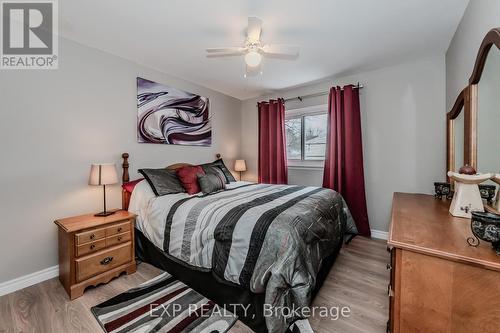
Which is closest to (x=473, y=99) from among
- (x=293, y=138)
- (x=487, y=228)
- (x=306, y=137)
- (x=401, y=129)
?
(x=487, y=228)

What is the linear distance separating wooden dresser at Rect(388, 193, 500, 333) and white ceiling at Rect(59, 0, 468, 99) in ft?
6.04

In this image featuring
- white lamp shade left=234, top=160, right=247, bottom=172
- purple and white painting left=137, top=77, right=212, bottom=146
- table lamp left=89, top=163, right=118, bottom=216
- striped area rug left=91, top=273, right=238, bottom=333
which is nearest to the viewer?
striped area rug left=91, top=273, right=238, bottom=333

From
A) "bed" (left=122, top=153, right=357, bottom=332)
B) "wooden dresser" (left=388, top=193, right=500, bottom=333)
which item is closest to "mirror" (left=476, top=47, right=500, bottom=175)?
"wooden dresser" (left=388, top=193, right=500, bottom=333)

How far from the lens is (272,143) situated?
3.94m

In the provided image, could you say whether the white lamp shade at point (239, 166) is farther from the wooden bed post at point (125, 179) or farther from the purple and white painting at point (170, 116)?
the wooden bed post at point (125, 179)

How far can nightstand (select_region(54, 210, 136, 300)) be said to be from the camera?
1815 millimetres

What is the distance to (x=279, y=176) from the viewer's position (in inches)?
153

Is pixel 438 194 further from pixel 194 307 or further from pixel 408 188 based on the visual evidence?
pixel 194 307

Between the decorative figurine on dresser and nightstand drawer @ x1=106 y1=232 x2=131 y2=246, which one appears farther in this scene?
nightstand drawer @ x1=106 y1=232 x2=131 y2=246

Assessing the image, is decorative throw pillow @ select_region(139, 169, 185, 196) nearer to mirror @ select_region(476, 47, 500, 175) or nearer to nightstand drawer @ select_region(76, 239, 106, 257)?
nightstand drawer @ select_region(76, 239, 106, 257)

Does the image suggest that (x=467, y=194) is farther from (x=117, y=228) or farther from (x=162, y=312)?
(x=117, y=228)

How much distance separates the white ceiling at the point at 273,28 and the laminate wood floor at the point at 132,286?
2426mm

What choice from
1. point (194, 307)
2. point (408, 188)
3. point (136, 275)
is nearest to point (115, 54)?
point (136, 275)

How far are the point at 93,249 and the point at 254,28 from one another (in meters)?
2.45
